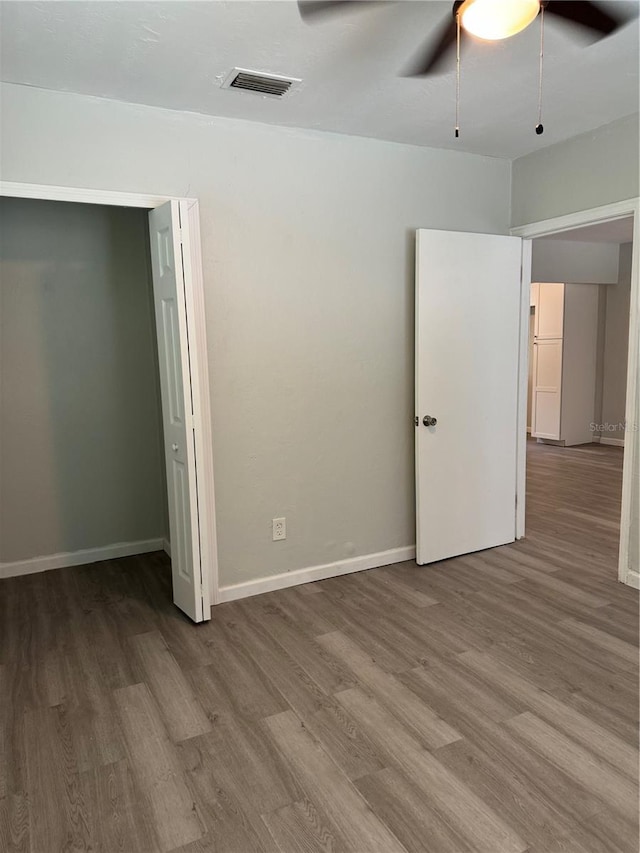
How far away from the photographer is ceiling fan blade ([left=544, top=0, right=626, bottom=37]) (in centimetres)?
188

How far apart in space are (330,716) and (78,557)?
2394 millimetres

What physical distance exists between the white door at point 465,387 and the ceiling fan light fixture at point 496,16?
182 cm

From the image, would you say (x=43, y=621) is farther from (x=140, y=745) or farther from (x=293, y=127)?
(x=293, y=127)

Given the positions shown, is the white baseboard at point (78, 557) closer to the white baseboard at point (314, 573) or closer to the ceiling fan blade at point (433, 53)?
the white baseboard at point (314, 573)

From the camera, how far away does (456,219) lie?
392 centimetres

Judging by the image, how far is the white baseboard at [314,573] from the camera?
346 cm

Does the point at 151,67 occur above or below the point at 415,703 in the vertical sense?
above

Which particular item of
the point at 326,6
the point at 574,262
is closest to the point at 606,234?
the point at 574,262

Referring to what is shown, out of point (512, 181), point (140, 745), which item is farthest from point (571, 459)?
point (140, 745)

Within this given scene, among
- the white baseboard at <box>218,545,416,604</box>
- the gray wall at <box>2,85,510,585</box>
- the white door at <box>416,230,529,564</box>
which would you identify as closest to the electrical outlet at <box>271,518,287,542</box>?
the gray wall at <box>2,85,510,585</box>

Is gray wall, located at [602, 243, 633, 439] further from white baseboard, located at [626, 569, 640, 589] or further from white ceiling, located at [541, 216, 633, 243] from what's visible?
white baseboard, located at [626, 569, 640, 589]

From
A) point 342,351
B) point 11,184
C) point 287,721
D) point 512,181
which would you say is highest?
point 512,181

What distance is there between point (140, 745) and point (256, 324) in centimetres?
211

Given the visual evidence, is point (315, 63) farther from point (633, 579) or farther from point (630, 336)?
point (633, 579)
